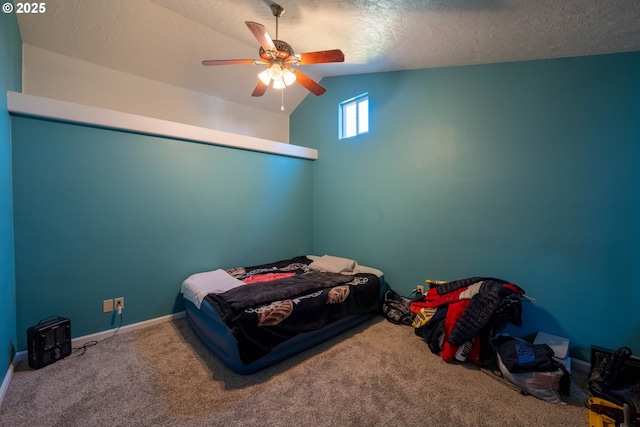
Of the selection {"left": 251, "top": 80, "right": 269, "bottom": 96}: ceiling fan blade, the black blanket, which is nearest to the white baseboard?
the black blanket

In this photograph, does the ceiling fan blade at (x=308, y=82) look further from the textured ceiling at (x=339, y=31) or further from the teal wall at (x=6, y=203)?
the teal wall at (x=6, y=203)

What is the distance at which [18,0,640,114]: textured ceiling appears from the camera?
167 centimetres

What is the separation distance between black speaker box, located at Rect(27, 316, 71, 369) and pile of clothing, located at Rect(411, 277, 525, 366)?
313 centimetres

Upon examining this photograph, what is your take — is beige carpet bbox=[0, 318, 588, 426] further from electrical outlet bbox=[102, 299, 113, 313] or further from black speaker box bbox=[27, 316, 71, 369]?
electrical outlet bbox=[102, 299, 113, 313]

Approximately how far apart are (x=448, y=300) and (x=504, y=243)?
80cm

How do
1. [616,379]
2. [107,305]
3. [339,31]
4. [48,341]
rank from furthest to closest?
[107,305] → [339,31] → [48,341] → [616,379]

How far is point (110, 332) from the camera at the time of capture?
2432 millimetres

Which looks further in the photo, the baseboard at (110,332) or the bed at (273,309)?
the baseboard at (110,332)

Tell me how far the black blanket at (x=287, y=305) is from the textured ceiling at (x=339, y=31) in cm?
239

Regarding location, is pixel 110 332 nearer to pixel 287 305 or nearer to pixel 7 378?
pixel 7 378

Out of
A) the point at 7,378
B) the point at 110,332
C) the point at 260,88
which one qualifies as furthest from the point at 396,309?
the point at 7,378

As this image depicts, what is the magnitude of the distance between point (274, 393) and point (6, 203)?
248 cm

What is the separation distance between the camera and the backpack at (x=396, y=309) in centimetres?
272

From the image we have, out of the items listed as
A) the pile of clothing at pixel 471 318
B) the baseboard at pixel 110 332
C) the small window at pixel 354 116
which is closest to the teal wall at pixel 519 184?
the small window at pixel 354 116
